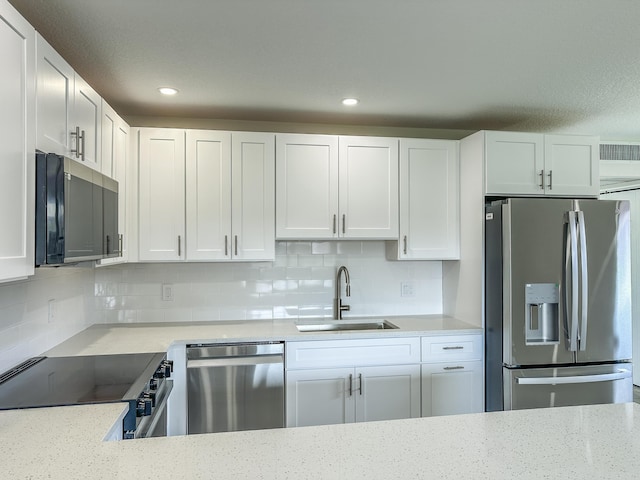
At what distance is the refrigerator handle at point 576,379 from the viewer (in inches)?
104

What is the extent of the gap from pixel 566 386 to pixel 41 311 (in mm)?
3030

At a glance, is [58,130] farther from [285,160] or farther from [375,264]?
[375,264]

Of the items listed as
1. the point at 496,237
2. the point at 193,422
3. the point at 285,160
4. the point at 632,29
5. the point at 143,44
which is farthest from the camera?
the point at 285,160

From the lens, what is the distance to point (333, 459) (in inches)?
42.8

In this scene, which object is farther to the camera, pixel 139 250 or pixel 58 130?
pixel 139 250

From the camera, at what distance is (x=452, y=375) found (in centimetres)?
291

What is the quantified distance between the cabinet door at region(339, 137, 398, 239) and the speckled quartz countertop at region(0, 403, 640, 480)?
1.84 m

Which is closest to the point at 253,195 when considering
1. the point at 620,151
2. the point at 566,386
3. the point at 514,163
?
the point at 514,163

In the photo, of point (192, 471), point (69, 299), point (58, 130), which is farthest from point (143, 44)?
point (192, 471)

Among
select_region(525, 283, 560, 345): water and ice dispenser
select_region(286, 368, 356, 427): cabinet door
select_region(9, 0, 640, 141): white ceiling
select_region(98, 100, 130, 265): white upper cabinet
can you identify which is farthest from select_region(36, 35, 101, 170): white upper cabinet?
select_region(525, 283, 560, 345): water and ice dispenser

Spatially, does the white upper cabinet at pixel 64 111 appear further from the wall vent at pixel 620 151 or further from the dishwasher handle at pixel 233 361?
the wall vent at pixel 620 151

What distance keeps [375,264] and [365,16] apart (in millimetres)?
2021

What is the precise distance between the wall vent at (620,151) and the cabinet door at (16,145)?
4.21m

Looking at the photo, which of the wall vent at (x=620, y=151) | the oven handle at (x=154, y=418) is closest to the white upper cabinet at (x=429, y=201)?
the wall vent at (x=620, y=151)
